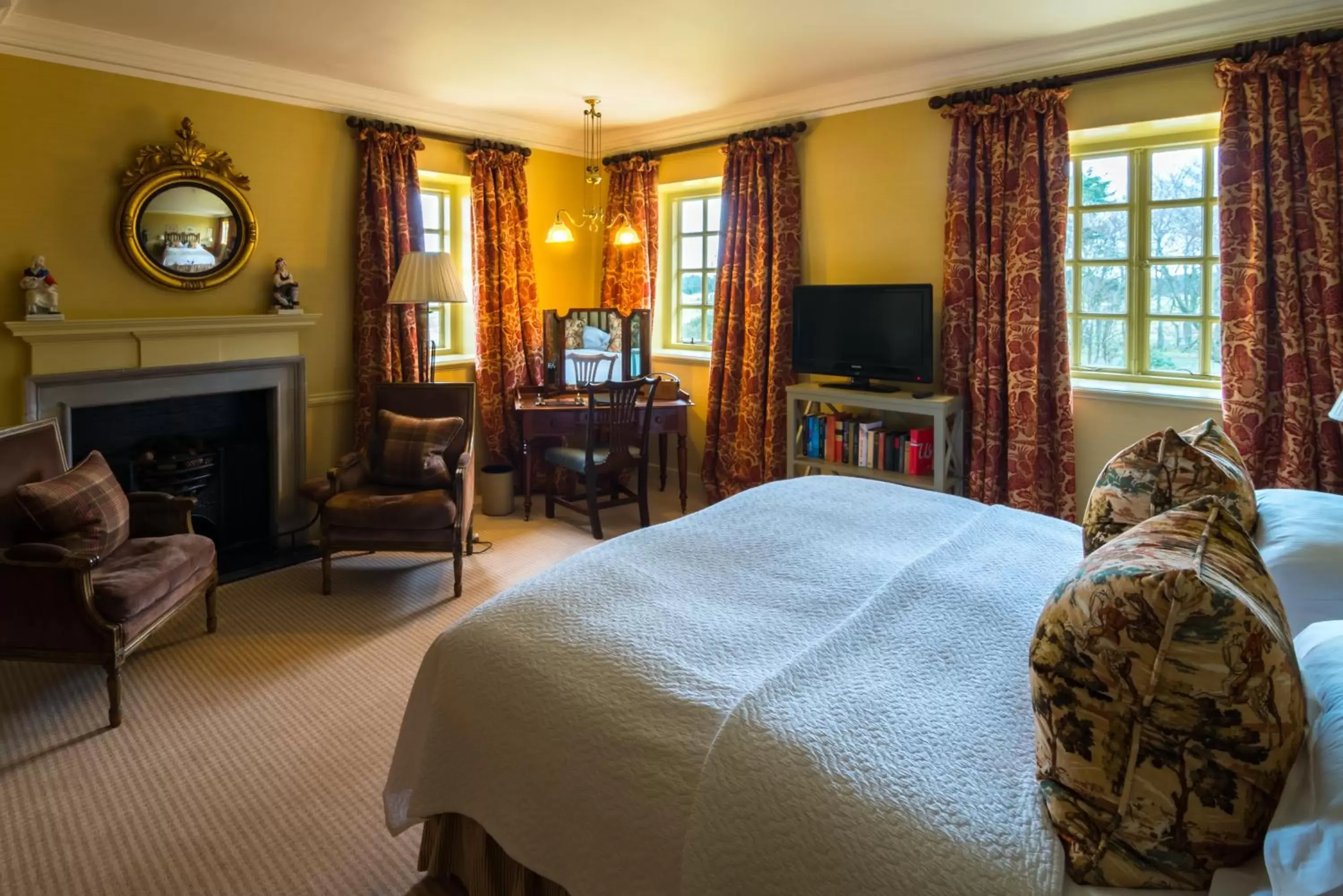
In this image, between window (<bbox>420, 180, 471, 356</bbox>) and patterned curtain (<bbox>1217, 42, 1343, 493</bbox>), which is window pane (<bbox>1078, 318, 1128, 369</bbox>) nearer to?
patterned curtain (<bbox>1217, 42, 1343, 493</bbox>)

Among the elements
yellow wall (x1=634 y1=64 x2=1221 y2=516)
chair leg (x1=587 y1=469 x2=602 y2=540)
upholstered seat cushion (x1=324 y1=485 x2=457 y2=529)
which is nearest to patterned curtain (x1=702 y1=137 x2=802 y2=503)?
yellow wall (x1=634 y1=64 x2=1221 y2=516)

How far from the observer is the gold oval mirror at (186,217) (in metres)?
3.89

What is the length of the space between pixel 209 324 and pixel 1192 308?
192 inches

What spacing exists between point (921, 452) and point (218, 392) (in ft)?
12.3

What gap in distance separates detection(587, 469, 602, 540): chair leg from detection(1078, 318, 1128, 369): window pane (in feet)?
9.04

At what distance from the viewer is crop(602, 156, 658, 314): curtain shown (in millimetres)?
5750

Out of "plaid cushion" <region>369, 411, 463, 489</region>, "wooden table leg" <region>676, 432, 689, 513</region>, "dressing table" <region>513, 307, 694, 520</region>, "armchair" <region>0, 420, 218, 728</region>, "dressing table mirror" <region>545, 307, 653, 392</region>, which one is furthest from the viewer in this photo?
"dressing table mirror" <region>545, 307, 653, 392</region>

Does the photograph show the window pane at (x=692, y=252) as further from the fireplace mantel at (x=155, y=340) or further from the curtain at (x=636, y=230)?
the fireplace mantel at (x=155, y=340)

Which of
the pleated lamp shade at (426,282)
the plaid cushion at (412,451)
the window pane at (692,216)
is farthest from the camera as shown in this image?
the window pane at (692,216)

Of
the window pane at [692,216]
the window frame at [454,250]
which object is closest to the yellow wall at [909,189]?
the window pane at [692,216]

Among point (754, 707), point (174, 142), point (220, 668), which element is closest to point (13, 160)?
point (174, 142)

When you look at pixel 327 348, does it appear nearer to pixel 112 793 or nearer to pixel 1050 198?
pixel 112 793

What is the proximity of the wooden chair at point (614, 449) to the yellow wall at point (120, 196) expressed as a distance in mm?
1447

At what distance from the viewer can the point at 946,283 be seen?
4312 millimetres
